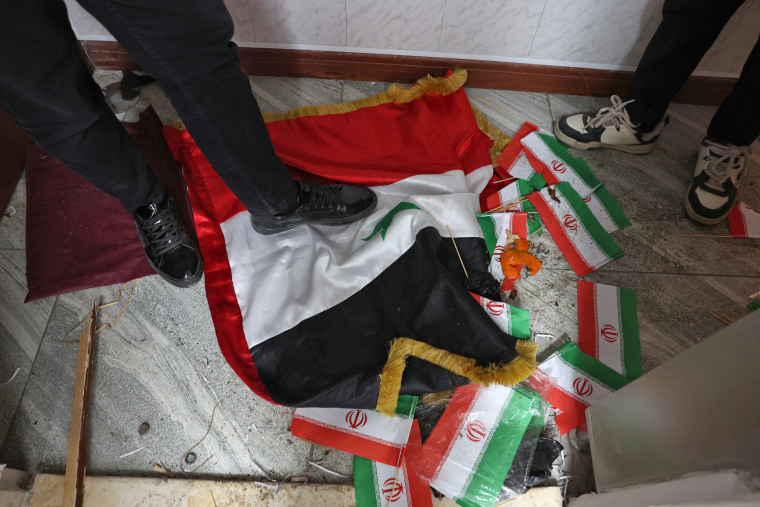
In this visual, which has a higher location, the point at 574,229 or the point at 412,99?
the point at 412,99

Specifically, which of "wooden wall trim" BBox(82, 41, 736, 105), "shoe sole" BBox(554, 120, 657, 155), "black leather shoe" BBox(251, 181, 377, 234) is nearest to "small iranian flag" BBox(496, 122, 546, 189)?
"shoe sole" BBox(554, 120, 657, 155)

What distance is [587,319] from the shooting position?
1.07m

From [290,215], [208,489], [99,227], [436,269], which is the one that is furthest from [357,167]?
[208,489]

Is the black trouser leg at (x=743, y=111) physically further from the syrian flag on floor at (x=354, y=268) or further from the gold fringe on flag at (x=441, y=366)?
the gold fringe on flag at (x=441, y=366)

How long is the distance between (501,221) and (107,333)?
1001mm

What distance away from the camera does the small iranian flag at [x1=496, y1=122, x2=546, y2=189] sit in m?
1.26

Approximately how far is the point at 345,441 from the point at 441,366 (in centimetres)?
25

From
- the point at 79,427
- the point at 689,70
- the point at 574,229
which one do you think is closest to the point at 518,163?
the point at 574,229

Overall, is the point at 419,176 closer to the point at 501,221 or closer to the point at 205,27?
the point at 501,221

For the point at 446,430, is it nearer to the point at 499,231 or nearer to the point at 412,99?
the point at 499,231

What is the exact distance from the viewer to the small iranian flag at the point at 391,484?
0.86 metres

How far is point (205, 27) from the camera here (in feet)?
2.00

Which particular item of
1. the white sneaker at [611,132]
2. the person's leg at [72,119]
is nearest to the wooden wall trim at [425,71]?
the white sneaker at [611,132]

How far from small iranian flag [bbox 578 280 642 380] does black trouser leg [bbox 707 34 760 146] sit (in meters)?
0.53
